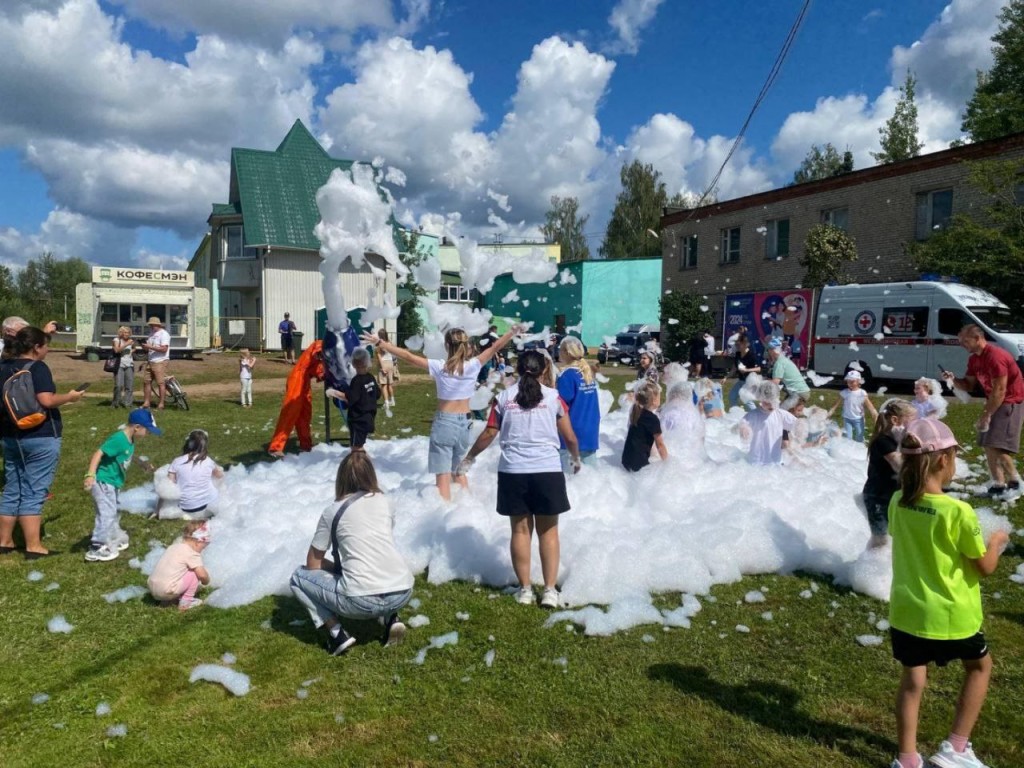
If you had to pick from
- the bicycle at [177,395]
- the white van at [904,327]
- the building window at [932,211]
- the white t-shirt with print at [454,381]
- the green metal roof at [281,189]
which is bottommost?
the bicycle at [177,395]

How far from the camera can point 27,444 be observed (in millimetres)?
6094

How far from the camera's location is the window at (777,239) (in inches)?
1120

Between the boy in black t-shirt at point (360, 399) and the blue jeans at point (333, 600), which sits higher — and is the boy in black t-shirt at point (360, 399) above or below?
above

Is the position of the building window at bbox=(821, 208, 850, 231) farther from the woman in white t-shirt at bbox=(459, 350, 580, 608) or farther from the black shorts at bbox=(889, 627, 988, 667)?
the black shorts at bbox=(889, 627, 988, 667)

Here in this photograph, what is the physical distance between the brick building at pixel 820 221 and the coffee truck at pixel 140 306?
19.4 metres

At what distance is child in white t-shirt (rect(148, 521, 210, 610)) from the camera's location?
17.2 ft

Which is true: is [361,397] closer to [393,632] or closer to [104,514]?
[104,514]

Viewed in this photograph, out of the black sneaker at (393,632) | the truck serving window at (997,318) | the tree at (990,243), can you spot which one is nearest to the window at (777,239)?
the tree at (990,243)

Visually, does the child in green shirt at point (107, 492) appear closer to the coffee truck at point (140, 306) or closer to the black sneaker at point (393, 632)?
the black sneaker at point (393, 632)

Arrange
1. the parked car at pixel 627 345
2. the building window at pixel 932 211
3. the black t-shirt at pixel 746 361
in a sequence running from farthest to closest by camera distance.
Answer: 1. the parked car at pixel 627 345
2. the building window at pixel 932 211
3. the black t-shirt at pixel 746 361

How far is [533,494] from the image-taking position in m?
5.08

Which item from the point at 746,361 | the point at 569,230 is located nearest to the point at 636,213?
the point at 569,230

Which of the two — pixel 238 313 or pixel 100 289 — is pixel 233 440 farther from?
pixel 238 313

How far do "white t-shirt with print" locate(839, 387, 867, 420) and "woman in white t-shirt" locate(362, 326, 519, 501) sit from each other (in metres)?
6.14
